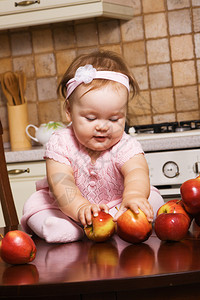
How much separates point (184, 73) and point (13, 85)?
0.99m

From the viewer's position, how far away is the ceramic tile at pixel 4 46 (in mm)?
2873

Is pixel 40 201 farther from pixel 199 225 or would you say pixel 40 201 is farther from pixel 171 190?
pixel 171 190

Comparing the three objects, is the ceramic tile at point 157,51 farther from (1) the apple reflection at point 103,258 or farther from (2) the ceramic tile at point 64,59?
(1) the apple reflection at point 103,258

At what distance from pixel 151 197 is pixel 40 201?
0.26m

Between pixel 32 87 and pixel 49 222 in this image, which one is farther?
pixel 32 87

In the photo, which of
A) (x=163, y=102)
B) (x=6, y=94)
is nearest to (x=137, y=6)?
(x=163, y=102)

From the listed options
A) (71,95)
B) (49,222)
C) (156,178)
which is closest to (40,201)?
(49,222)

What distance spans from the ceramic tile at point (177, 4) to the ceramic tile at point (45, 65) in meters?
0.74

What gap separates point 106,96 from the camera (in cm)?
105

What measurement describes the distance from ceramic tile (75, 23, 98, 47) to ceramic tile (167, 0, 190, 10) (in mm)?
445

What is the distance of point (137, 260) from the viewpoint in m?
0.72

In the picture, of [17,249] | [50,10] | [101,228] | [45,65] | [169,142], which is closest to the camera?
[17,249]

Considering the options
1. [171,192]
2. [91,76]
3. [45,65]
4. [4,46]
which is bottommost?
[171,192]

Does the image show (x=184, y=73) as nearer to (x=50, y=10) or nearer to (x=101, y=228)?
(x=50, y=10)
